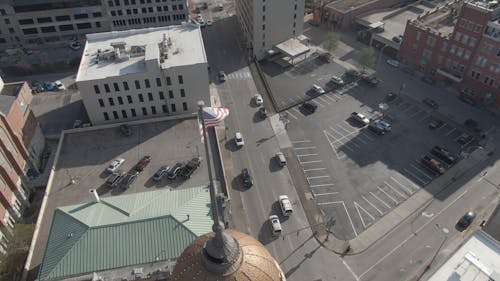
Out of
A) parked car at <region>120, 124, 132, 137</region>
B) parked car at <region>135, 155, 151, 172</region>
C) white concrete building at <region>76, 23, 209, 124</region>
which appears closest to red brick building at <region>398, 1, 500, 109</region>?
white concrete building at <region>76, 23, 209, 124</region>

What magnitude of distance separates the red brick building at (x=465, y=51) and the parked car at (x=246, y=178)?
5662 centimetres

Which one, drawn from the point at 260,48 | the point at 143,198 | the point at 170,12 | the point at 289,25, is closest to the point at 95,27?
the point at 170,12

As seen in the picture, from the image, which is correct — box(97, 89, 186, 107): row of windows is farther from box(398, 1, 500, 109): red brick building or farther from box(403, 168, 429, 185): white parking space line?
box(398, 1, 500, 109): red brick building

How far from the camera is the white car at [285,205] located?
206 ft

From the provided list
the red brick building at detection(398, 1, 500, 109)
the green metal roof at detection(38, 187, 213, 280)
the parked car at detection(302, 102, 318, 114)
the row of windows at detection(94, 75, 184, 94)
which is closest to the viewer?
the green metal roof at detection(38, 187, 213, 280)

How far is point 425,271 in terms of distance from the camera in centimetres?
5528

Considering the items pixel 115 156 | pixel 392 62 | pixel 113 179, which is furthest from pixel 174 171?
pixel 392 62

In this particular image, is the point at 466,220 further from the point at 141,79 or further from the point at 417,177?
the point at 141,79

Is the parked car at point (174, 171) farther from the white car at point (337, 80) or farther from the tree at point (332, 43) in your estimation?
the tree at point (332, 43)

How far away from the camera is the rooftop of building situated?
44281mm

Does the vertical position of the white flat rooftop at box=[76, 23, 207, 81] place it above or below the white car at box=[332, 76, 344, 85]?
above

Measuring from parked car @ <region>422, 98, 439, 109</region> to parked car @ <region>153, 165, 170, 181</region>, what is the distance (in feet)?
201

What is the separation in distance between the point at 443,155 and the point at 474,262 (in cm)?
3090

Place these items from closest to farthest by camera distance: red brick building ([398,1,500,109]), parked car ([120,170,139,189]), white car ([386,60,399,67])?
parked car ([120,170,139,189]) → red brick building ([398,1,500,109]) → white car ([386,60,399,67])
